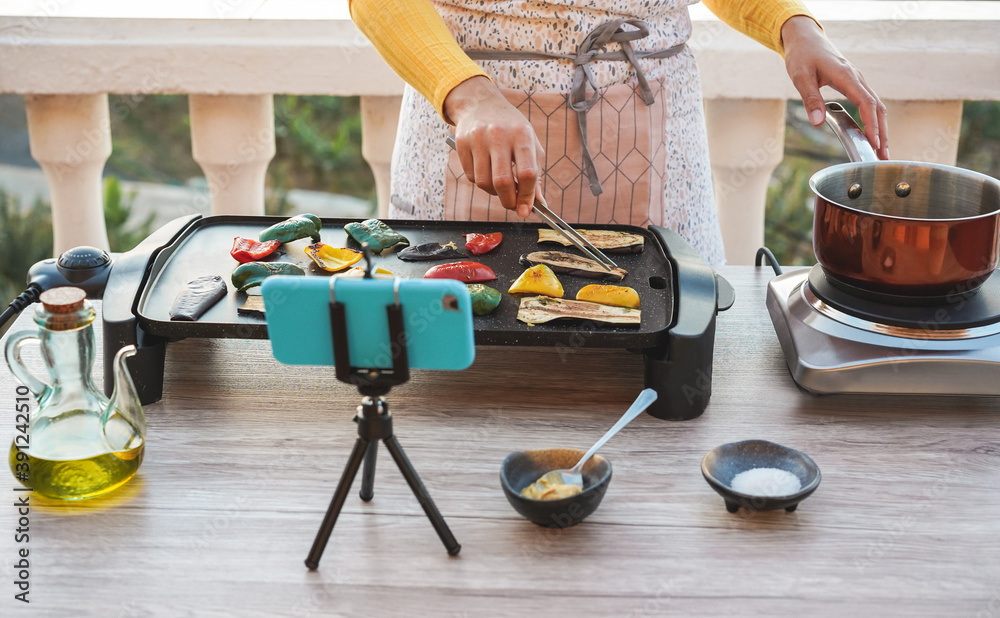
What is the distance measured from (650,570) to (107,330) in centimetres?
76

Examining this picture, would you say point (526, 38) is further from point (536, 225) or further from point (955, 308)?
point (955, 308)

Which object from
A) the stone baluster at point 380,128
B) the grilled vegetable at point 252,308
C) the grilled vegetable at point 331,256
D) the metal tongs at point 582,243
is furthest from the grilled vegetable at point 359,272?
the stone baluster at point 380,128

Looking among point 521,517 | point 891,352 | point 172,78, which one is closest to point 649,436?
point 521,517

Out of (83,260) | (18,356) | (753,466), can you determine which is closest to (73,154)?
(83,260)

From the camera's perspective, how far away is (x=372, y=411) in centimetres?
88

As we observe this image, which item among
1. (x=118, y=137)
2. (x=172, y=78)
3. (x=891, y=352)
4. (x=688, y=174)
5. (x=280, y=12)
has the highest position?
(x=280, y=12)

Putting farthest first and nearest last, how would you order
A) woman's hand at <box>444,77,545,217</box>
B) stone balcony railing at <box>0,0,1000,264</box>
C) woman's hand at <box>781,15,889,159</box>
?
stone balcony railing at <box>0,0,1000,264</box>, woman's hand at <box>781,15,889,159</box>, woman's hand at <box>444,77,545,217</box>

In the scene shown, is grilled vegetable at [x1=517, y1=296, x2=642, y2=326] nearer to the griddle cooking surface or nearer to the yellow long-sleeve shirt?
the griddle cooking surface

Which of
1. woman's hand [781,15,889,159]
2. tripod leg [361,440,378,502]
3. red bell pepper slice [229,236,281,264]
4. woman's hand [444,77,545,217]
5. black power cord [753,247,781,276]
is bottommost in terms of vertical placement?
tripod leg [361,440,378,502]

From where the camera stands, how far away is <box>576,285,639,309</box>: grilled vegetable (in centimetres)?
126

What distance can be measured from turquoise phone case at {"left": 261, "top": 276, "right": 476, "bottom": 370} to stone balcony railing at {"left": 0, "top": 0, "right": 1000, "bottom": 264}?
1.44 m

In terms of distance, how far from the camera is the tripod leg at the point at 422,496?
90 centimetres

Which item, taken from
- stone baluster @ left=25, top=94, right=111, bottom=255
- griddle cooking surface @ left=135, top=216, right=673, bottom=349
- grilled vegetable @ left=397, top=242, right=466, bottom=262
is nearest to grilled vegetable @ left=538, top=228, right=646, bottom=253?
griddle cooking surface @ left=135, top=216, right=673, bottom=349

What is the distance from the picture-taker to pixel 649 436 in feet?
3.80
